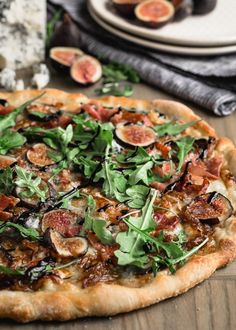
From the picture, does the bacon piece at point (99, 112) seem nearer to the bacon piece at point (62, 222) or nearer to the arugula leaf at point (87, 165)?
the arugula leaf at point (87, 165)

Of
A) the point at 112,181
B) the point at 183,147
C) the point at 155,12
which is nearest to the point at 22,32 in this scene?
the point at 155,12

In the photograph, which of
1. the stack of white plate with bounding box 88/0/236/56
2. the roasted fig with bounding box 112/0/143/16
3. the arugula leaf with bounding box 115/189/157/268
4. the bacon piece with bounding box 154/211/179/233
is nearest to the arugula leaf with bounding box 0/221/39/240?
the arugula leaf with bounding box 115/189/157/268

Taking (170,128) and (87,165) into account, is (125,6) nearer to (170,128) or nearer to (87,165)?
(170,128)

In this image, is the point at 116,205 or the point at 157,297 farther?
the point at 116,205

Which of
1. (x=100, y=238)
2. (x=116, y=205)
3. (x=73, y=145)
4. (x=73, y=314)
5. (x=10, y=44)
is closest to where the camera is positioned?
(x=73, y=314)

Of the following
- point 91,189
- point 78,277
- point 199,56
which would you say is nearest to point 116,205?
point 91,189

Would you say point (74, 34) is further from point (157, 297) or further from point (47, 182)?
point (157, 297)

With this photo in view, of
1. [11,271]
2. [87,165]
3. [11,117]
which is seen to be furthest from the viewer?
[11,117]
